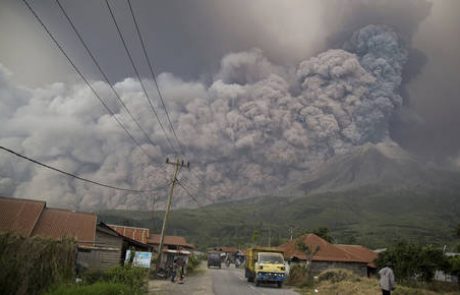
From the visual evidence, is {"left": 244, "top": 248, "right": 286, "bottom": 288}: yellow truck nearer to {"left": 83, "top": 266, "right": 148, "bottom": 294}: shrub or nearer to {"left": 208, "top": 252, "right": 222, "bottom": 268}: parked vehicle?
{"left": 83, "top": 266, "right": 148, "bottom": 294}: shrub

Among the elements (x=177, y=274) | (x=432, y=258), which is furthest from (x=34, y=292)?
(x=432, y=258)

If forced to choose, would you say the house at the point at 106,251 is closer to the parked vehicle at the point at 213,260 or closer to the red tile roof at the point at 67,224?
the red tile roof at the point at 67,224

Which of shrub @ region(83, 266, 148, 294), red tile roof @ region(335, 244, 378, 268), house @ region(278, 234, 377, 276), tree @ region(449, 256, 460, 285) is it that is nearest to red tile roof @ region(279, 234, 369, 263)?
house @ region(278, 234, 377, 276)

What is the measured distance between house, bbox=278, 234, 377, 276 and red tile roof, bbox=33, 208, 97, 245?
24.9m

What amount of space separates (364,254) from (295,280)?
2259 cm

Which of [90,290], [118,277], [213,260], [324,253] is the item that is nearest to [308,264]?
[324,253]

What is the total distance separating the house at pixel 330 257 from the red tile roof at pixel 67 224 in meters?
24.9

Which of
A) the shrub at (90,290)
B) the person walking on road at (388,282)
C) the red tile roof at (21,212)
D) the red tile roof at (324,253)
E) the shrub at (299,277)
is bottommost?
the shrub at (299,277)

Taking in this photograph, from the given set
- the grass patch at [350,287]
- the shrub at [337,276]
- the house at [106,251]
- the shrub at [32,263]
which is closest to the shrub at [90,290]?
the shrub at [32,263]

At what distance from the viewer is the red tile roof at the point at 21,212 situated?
96.3ft

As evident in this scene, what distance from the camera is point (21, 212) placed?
102ft

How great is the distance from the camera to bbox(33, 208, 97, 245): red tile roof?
30.8 metres

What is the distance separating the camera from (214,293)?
22.9 meters

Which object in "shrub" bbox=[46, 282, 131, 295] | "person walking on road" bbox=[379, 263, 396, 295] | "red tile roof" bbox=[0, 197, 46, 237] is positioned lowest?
"shrub" bbox=[46, 282, 131, 295]
